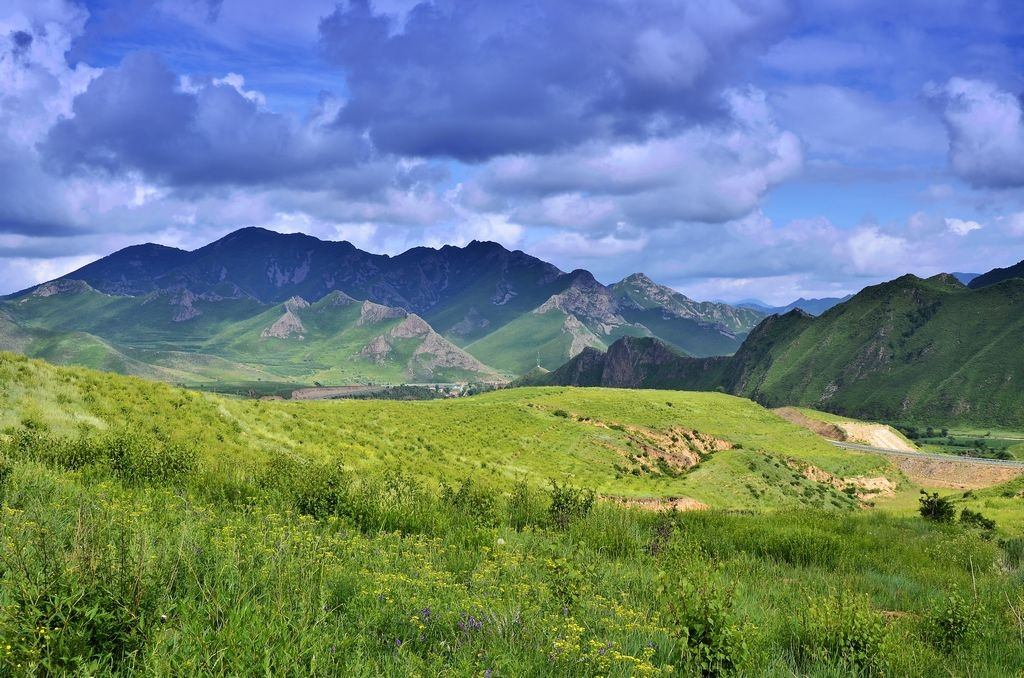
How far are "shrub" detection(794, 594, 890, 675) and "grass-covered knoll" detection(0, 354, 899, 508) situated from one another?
44.5 ft

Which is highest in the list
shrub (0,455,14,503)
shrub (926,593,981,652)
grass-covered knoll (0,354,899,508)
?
shrub (0,455,14,503)

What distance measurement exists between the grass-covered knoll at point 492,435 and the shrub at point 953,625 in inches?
589

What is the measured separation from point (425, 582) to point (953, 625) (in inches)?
287

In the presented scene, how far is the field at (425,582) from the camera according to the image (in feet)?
17.6

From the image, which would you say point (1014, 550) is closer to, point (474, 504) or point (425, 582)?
point (474, 504)

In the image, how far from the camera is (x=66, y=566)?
5.47 metres

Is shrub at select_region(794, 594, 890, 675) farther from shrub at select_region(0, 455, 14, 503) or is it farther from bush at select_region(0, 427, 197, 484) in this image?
bush at select_region(0, 427, 197, 484)

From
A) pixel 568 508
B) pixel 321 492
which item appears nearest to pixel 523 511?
pixel 568 508

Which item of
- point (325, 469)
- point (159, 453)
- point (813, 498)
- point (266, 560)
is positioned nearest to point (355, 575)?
point (266, 560)

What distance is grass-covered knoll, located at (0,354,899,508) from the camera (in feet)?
84.6

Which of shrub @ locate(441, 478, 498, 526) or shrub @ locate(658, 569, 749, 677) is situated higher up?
shrub @ locate(658, 569, 749, 677)

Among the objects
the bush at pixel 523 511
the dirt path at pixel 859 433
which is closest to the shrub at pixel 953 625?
the bush at pixel 523 511

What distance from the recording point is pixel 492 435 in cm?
6494

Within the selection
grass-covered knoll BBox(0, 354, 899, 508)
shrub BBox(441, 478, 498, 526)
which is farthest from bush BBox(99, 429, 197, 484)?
shrub BBox(441, 478, 498, 526)
